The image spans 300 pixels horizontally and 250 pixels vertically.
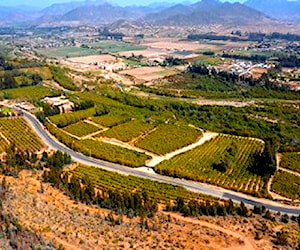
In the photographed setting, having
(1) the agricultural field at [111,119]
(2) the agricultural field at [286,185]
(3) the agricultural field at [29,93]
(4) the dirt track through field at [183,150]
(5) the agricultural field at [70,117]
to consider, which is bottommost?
(2) the agricultural field at [286,185]

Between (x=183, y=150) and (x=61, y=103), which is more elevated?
(x=61, y=103)

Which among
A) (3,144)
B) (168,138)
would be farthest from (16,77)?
(168,138)

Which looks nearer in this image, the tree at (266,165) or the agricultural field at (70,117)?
the tree at (266,165)

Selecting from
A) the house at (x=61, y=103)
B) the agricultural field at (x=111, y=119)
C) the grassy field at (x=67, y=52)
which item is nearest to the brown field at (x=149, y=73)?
the house at (x=61, y=103)

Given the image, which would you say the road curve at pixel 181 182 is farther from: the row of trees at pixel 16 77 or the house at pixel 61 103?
the row of trees at pixel 16 77

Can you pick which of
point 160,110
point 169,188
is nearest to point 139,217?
point 169,188

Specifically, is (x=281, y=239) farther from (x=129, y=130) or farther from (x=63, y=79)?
(x=63, y=79)
